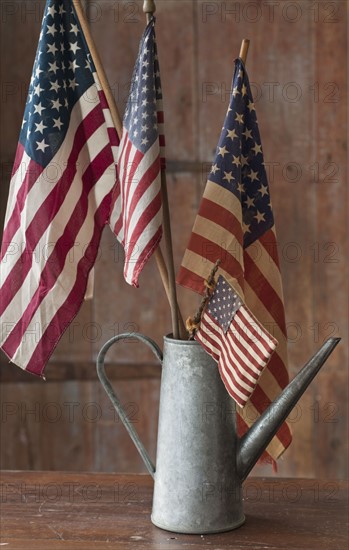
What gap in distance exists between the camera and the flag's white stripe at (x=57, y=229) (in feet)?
4.48

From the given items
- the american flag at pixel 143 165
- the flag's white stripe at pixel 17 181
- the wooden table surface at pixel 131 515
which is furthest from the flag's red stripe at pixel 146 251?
the wooden table surface at pixel 131 515

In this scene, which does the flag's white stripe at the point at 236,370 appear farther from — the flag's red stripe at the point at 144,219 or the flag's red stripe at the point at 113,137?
the flag's red stripe at the point at 113,137

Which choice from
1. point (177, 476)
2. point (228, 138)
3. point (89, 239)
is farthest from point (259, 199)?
point (177, 476)

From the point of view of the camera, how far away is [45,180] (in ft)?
4.44

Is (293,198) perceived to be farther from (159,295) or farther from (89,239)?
(89,239)

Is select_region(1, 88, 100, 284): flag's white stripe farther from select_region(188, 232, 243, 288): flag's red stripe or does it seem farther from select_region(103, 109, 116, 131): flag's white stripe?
select_region(188, 232, 243, 288): flag's red stripe

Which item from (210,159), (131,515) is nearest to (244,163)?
(131,515)

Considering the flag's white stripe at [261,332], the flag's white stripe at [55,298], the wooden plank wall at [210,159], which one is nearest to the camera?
the flag's white stripe at [261,332]

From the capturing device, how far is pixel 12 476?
151cm

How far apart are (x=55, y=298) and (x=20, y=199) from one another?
16cm

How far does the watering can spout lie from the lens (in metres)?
1.21

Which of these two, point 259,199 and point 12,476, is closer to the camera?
point 259,199

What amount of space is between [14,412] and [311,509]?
1.16 metres

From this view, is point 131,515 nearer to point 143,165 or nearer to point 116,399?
point 116,399
